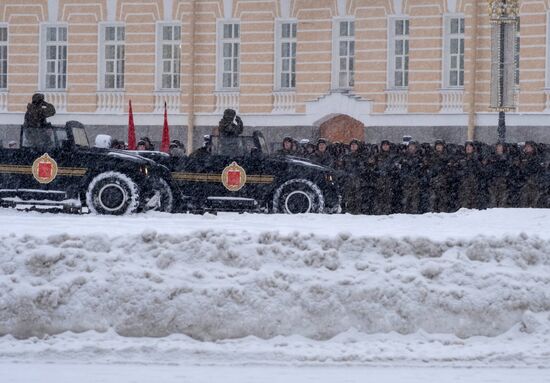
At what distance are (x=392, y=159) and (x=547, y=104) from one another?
29.6ft

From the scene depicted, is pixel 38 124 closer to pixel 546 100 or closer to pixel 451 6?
pixel 546 100

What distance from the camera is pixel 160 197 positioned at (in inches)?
892

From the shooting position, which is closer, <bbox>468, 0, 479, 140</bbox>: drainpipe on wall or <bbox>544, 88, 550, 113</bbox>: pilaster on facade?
<bbox>544, 88, 550, 113</bbox>: pilaster on facade

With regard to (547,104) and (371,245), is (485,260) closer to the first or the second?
(371,245)

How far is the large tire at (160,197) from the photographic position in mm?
22375

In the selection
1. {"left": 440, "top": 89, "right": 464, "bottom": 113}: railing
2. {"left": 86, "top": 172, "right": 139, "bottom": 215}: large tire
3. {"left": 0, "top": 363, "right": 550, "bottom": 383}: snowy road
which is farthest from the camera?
{"left": 440, "top": 89, "right": 464, "bottom": 113}: railing

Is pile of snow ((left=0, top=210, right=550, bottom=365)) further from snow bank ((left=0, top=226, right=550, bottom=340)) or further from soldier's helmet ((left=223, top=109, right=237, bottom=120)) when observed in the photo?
soldier's helmet ((left=223, top=109, right=237, bottom=120))

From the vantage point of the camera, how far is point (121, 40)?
39875mm

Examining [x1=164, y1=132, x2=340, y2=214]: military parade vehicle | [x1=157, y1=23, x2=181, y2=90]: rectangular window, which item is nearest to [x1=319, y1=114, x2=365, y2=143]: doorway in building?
[x1=157, y1=23, x2=181, y2=90]: rectangular window

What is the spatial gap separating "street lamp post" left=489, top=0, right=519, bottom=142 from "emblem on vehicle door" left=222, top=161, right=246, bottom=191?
6789 millimetres

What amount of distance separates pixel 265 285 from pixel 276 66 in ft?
85.9

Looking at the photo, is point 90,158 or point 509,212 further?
point 90,158

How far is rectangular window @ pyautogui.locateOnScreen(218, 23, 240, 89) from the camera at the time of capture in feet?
128

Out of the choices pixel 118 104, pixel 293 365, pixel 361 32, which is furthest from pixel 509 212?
pixel 118 104
